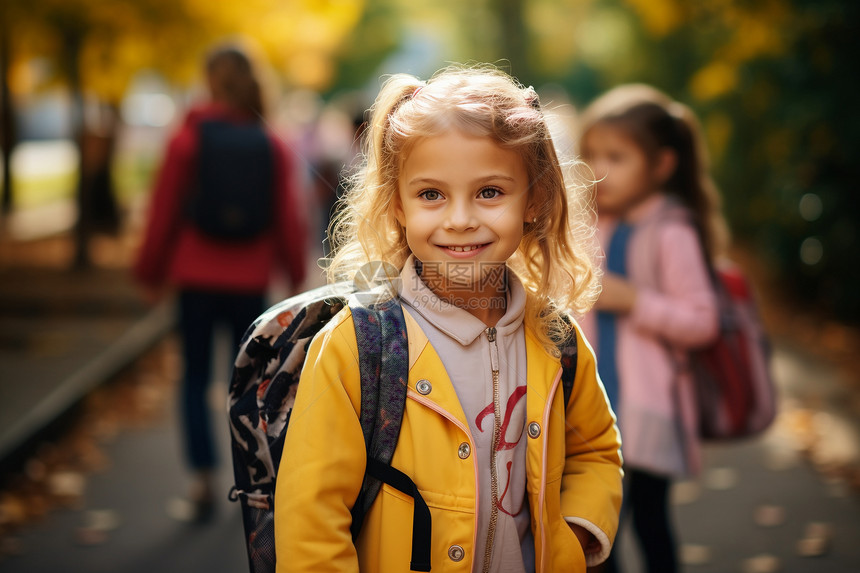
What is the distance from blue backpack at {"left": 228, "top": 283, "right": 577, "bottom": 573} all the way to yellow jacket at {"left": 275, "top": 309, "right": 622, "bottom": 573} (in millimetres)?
24

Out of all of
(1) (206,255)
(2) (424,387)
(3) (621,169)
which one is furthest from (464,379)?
(1) (206,255)

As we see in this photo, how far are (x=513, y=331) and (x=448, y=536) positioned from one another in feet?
1.58

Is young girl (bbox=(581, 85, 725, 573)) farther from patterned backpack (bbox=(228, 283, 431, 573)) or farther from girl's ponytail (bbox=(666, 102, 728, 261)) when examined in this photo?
patterned backpack (bbox=(228, 283, 431, 573))

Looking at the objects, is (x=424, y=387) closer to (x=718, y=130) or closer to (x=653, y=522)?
(x=653, y=522)

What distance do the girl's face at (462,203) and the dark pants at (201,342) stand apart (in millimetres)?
2720

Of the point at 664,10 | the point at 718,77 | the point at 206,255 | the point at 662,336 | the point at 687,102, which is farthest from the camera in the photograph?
the point at 687,102

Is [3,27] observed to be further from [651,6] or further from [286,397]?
[286,397]

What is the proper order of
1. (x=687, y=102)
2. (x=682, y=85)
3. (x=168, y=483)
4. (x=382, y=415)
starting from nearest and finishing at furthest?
1. (x=382, y=415)
2. (x=168, y=483)
3. (x=687, y=102)
4. (x=682, y=85)

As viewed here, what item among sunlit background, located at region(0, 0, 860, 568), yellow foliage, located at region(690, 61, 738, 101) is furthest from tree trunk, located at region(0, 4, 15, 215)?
yellow foliage, located at region(690, 61, 738, 101)

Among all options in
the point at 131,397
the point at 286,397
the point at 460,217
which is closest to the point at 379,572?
the point at 286,397

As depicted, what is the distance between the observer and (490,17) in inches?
1057

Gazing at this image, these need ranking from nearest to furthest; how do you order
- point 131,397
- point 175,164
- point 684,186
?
point 684,186 < point 175,164 < point 131,397

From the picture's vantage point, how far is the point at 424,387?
5.99 ft

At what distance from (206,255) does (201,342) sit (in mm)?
463
